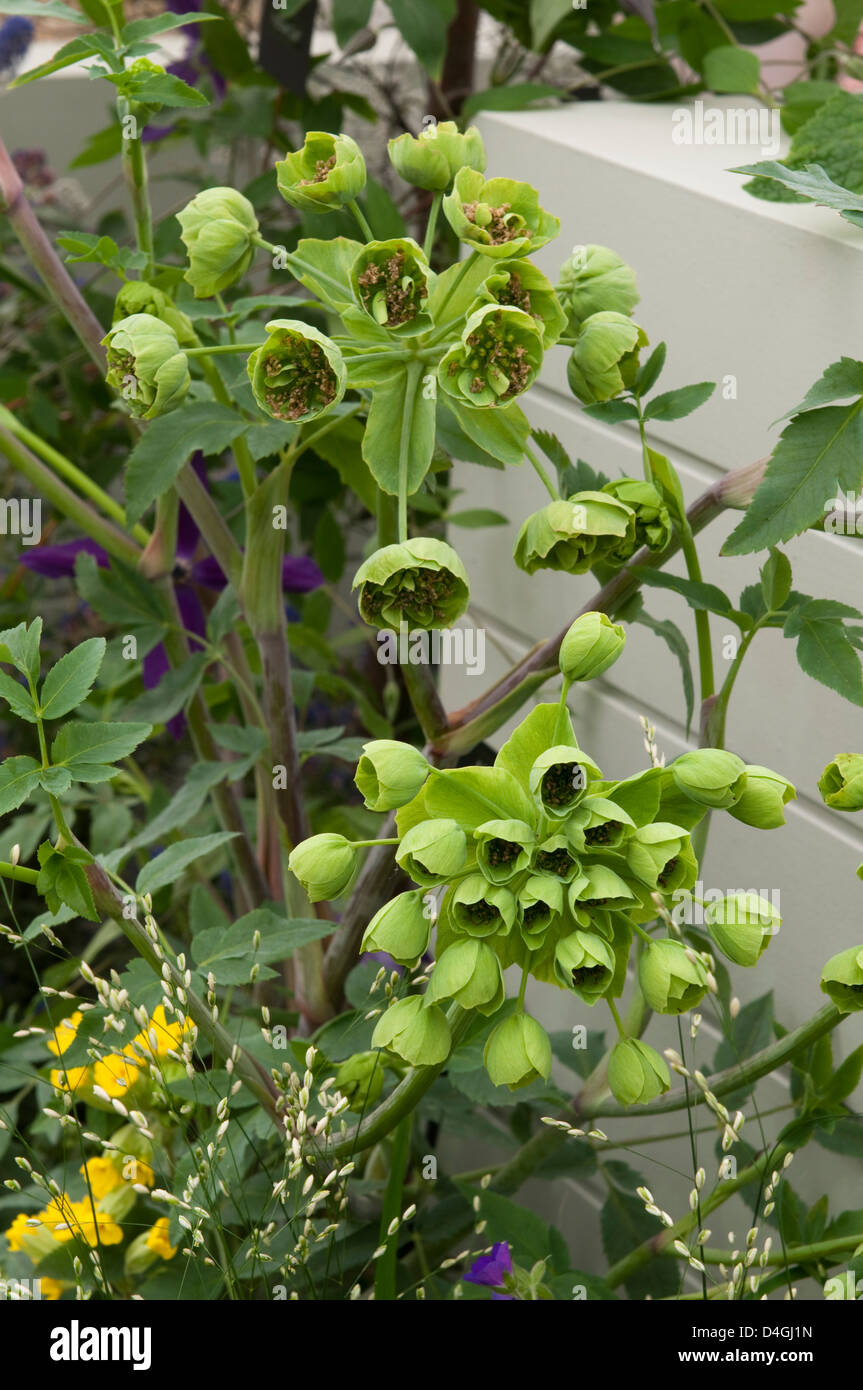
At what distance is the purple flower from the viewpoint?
60 cm

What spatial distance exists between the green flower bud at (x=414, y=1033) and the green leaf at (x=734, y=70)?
63 cm

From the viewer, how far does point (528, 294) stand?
0.48m

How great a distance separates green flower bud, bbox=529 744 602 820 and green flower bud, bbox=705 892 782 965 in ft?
0.24

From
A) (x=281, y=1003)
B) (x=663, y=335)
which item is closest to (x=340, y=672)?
(x=281, y=1003)

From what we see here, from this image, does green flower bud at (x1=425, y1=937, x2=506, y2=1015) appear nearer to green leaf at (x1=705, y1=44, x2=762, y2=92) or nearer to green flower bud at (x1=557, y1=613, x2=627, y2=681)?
green flower bud at (x1=557, y1=613, x2=627, y2=681)

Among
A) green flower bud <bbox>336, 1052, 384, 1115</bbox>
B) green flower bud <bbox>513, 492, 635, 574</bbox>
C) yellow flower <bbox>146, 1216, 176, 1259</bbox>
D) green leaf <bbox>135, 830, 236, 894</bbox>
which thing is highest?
green flower bud <bbox>513, 492, 635, 574</bbox>

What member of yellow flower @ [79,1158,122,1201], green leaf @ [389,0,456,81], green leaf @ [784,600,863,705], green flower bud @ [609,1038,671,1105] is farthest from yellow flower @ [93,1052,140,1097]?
green leaf @ [389,0,456,81]

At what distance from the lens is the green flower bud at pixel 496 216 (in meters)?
0.47

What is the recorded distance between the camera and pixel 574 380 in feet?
1.74

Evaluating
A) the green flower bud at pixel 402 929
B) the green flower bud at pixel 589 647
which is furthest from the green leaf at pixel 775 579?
the green flower bud at pixel 402 929

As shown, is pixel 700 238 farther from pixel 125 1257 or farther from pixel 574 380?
pixel 125 1257

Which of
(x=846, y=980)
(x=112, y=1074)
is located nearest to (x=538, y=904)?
(x=846, y=980)

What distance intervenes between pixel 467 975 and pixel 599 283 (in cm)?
29

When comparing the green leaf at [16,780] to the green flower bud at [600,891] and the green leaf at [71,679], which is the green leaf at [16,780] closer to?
the green leaf at [71,679]
